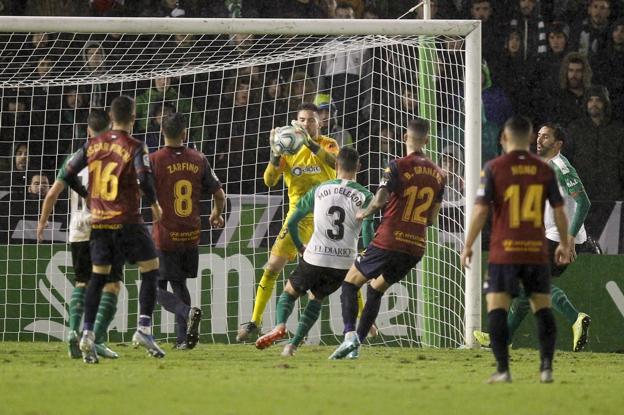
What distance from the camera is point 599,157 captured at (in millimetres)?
14875

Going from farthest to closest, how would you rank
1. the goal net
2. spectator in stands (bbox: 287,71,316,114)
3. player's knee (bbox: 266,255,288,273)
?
spectator in stands (bbox: 287,71,316,114) → the goal net → player's knee (bbox: 266,255,288,273)

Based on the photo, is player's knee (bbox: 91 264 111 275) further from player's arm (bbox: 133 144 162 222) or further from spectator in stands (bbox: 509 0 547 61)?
spectator in stands (bbox: 509 0 547 61)

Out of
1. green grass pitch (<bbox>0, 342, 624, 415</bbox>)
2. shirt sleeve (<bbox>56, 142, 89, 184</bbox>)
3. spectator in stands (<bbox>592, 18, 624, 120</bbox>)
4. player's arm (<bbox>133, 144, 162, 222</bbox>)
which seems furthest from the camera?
spectator in stands (<bbox>592, 18, 624, 120</bbox>)

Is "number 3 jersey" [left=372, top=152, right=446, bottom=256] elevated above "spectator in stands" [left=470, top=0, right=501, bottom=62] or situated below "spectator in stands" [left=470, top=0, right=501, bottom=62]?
below

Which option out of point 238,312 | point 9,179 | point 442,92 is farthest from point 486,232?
point 9,179

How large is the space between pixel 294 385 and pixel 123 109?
8.93ft

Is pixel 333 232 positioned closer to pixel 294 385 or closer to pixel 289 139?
pixel 289 139

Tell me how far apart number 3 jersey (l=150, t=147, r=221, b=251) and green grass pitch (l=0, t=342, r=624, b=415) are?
1.01 m

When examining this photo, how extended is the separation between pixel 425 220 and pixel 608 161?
496cm

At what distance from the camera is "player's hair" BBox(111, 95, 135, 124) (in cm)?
956

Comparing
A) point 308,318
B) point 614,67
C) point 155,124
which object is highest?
point 614,67

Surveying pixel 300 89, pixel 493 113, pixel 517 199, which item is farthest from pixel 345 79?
pixel 517 199

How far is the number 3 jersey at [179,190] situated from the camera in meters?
11.2

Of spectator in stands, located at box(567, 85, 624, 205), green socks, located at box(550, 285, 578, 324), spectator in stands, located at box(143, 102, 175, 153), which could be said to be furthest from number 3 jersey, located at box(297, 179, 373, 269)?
spectator in stands, located at box(567, 85, 624, 205)
